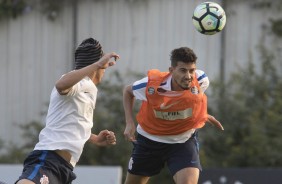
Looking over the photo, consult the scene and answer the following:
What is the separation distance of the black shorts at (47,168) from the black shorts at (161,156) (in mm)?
1539

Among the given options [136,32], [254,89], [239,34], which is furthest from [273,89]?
[136,32]

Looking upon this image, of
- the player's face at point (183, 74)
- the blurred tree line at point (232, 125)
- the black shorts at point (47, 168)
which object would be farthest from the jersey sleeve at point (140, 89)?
the blurred tree line at point (232, 125)

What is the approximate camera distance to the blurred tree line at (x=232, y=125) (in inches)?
482

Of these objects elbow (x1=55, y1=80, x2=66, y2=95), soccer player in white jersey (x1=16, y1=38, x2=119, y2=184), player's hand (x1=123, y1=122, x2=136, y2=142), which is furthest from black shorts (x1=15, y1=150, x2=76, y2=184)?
player's hand (x1=123, y1=122, x2=136, y2=142)

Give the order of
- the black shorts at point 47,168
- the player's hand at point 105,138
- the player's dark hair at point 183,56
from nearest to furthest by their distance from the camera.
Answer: the black shorts at point 47,168 < the player's hand at point 105,138 < the player's dark hair at point 183,56

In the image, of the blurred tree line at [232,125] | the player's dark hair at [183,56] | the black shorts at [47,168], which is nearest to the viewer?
the black shorts at [47,168]

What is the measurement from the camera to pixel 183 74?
25.2ft

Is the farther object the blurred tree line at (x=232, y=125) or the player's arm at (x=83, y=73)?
the blurred tree line at (x=232, y=125)

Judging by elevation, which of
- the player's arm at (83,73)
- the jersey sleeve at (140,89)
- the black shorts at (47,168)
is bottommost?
the black shorts at (47,168)

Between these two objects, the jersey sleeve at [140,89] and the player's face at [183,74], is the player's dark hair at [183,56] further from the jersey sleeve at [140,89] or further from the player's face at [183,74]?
the jersey sleeve at [140,89]

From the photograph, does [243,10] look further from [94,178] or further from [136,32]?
[94,178]

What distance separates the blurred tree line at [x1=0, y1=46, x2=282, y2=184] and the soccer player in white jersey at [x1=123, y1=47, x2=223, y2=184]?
13.3 ft

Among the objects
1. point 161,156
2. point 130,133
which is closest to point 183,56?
point 130,133

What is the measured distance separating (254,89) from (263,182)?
358 centimetres
